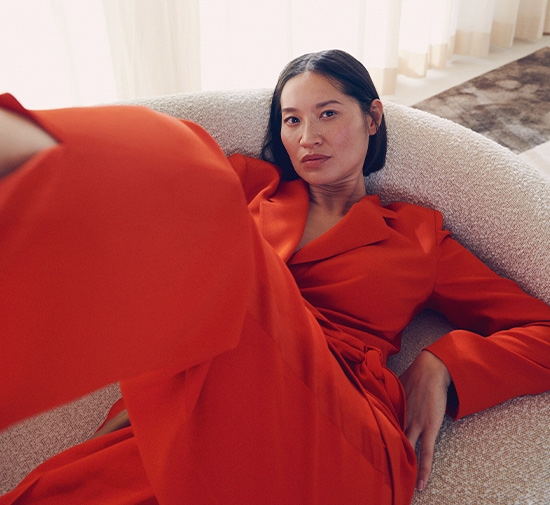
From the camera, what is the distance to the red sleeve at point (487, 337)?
34.1 inches

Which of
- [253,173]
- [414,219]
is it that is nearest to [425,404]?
[414,219]

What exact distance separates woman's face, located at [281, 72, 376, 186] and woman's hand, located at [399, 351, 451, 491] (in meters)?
0.41

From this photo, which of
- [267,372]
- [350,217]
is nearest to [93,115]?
[267,372]

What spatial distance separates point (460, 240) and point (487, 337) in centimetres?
29

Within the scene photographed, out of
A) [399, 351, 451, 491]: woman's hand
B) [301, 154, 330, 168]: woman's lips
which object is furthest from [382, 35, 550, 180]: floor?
[399, 351, 451, 491]: woman's hand

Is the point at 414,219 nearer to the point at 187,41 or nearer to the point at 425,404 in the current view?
the point at 425,404

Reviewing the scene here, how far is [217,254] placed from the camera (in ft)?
1.63

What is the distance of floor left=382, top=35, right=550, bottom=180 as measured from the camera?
8.63ft

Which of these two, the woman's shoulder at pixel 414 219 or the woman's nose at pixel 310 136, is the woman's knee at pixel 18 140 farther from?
the woman's shoulder at pixel 414 219

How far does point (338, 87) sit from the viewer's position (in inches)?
41.9

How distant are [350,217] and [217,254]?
576mm

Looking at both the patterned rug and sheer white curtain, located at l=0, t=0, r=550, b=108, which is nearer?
sheer white curtain, located at l=0, t=0, r=550, b=108

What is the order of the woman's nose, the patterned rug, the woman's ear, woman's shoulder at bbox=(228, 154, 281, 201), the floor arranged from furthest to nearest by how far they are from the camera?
the floor → the patterned rug → woman's shoulder at bbox=(228, 154, 281, 201) → the woman's ear → the woman's nose

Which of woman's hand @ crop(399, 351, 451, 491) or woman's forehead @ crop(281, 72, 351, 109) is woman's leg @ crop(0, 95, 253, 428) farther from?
woman's forehead @ crop(281, 72, 351, 109)
